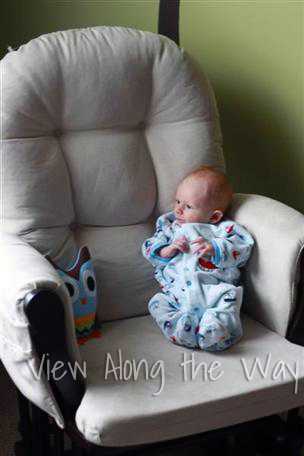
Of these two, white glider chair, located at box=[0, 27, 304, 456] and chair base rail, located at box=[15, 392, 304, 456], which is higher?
white glider chair, located at box=[0, 27, 304, 456]

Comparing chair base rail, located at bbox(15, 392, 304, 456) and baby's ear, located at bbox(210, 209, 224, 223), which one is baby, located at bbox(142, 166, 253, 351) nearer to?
baby's ear, located at bbox(210, 209, 224, 223)

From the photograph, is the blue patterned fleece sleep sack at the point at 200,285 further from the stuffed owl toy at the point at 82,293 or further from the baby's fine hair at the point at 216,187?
the stuffed owl toy at the point at 82,293

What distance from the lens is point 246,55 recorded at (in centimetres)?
195

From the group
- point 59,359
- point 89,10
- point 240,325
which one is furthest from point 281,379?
point 89,10

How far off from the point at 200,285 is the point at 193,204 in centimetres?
23

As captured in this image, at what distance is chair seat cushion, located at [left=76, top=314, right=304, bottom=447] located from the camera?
1.14m

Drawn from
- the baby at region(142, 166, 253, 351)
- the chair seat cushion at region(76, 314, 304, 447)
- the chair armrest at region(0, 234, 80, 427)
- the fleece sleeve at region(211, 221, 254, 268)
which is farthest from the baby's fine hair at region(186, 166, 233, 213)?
the chair armrest at region(0, 234, 80, 427)

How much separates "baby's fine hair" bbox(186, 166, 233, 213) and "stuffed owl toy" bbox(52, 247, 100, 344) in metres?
0.38

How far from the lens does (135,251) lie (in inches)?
64.3

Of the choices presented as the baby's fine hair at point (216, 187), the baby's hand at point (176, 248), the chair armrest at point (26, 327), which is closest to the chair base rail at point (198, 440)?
the chair armrest at point (26, 327)

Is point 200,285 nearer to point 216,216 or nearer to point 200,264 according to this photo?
point 200,264

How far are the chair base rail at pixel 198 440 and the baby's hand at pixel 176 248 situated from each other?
46 cm

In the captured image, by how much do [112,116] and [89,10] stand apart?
0.46m

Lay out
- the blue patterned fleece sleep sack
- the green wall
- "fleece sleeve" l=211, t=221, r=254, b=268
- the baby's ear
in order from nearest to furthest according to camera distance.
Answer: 1. the blue patterned fleece sleep sack
2. "fleece sleeve" l=211, t=221, r=254, b=268
3. the baby's ear
4. the green wall
